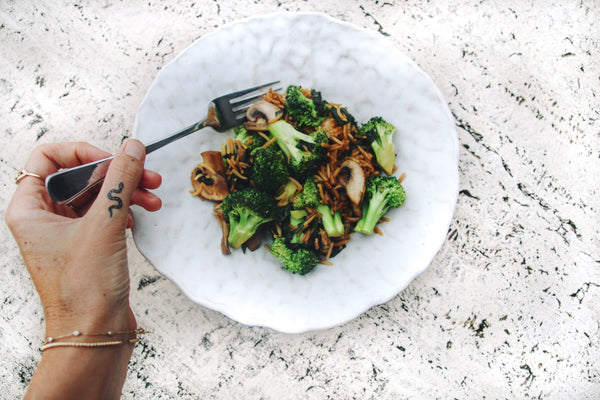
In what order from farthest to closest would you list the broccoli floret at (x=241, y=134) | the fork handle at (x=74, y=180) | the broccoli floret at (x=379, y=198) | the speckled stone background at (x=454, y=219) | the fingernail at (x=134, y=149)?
the speckled stone background at (x=454, y=219) < the broccoli floret at (x=241, y=134) < the broccoli floret at (x=379, y=198) < the fingernail at (x=134, y=149) < the fork handle at (x=74, y=180)

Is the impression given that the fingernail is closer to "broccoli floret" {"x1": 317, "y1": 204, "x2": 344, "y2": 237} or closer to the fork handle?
the fork handle

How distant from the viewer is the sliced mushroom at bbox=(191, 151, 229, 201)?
2.38 metres

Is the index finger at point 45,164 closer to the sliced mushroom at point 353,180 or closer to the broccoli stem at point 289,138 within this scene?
the broccoli stem at point 289,138

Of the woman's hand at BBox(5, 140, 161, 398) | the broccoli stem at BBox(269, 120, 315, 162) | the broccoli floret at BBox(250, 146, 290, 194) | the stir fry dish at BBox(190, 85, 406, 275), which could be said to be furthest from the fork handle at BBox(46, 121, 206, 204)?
the broccoli stem at BBox(269, 120, 315, 162)

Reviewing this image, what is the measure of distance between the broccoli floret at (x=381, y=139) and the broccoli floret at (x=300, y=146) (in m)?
0.28

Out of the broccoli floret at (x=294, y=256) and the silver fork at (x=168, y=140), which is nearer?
the silver fork at (x=168, y=140)

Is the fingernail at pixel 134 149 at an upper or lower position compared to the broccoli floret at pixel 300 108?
lower

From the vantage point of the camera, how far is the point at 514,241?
2.80 m

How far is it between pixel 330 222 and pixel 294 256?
0.30 metres

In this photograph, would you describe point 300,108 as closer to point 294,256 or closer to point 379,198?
point 379,198

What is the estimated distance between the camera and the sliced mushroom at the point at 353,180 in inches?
89.5

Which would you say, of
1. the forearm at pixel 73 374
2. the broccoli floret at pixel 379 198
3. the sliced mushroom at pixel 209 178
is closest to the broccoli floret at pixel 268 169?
the sliced mushroom at pixel 209 178

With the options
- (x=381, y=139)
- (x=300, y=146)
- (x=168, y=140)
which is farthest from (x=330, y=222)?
(x=168, y=140)

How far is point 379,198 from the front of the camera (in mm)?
2299
